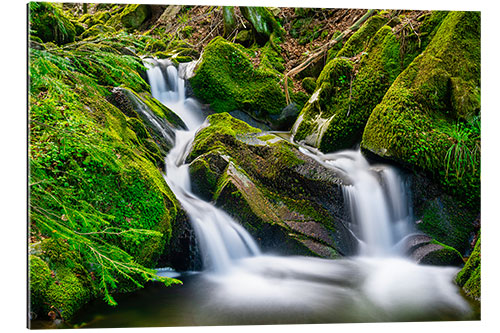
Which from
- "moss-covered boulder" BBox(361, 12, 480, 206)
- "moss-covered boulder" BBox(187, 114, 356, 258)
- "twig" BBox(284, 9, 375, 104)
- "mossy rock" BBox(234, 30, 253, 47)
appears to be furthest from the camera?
"mossy rock" BBox(234, 30, 253, 47)

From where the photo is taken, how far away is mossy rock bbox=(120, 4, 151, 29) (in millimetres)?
4664

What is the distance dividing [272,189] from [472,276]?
83.1 inches

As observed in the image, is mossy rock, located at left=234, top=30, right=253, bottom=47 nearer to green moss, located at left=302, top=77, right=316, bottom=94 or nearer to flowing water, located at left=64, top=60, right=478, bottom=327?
green moss, located at left=302, top=77, right=316, bottom=94

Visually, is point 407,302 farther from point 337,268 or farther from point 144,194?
point 144,194

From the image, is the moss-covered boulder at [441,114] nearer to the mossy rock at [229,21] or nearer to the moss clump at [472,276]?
the moss clump at [472,276]

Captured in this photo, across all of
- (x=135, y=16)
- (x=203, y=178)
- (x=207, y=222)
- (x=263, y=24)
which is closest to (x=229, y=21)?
(x=263, y=24)

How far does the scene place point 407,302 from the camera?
118 inches

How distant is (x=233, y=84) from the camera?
6.00 metres

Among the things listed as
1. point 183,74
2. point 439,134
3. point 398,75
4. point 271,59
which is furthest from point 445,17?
point 183,74

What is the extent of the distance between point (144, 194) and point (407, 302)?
2.42 meters

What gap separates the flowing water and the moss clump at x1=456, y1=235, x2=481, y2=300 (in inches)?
3.5

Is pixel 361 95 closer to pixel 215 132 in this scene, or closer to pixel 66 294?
pixel 215 132

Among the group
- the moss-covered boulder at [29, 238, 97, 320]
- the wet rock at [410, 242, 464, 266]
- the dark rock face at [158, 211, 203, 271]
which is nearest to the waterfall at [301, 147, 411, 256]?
the wet rock at [410, 242, 464, 266]

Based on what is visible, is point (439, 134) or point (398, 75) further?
point (398, 75)
